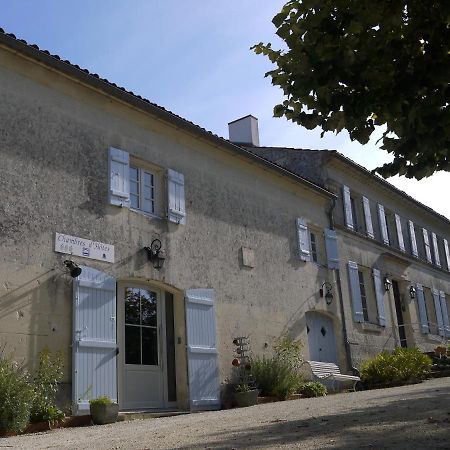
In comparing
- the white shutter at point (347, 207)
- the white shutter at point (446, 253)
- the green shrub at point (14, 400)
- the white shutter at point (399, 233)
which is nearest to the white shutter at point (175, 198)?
the green shrub at point (14, 400)

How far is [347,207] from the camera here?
1582 centimetres

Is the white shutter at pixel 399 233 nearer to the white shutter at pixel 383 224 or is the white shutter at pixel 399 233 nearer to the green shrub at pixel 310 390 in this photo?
the white shutter at pixel 383 224

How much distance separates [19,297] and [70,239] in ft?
3.96

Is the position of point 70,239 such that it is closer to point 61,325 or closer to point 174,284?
point 61,325

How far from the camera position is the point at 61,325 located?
8.12 meters

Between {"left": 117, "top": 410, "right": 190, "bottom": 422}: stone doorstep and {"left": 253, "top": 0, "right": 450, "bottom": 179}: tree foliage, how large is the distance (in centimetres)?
565

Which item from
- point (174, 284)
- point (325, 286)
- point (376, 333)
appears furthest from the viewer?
point (376, 333)

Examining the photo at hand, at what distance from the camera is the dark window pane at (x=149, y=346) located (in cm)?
953

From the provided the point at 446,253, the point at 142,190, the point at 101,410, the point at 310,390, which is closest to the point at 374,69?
the point at 101,410

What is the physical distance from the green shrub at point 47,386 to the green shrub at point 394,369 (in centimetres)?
775

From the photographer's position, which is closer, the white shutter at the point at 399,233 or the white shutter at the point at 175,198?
the white shutter at the point at 175,198

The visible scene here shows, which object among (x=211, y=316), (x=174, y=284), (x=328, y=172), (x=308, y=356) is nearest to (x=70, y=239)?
(x=174, y=284)

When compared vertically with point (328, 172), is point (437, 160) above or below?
below

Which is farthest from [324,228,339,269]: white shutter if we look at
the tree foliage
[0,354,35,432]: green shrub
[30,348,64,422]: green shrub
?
the tree foliage
